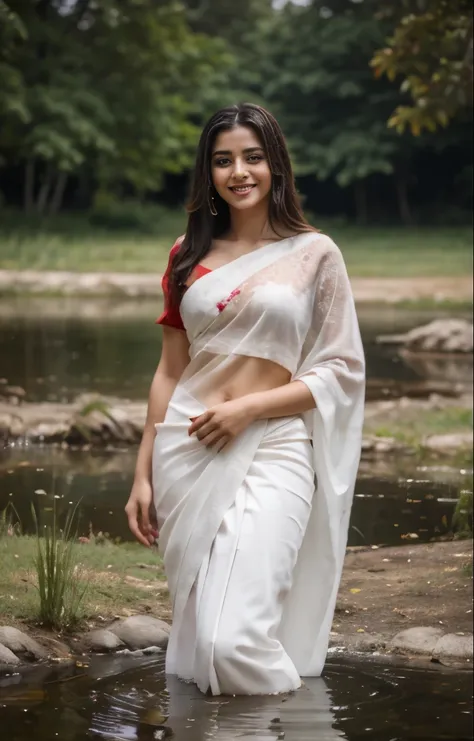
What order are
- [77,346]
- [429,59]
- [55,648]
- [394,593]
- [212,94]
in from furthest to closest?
[429,59]
[212,94]
[77,346]
[394,593]
[55,648]

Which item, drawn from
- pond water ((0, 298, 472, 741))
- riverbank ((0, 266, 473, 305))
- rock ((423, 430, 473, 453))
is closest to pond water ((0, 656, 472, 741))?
pond water ((0, 298, 472, 741))

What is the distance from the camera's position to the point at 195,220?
8.36 ft

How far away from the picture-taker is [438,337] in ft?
16.5

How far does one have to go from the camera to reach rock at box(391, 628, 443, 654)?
344 cm

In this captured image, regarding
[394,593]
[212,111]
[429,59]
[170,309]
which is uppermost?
[429,59]

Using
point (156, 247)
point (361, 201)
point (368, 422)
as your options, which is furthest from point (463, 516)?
point (156, 247)

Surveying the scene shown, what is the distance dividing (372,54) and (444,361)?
1194mm

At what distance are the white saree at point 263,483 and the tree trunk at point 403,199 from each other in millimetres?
2567

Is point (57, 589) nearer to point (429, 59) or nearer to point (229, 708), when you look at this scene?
point (229, 708)

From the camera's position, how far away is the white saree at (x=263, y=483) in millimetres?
2324

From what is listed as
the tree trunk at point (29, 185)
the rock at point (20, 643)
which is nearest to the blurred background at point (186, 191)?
the tree trunk at point (29, 185)

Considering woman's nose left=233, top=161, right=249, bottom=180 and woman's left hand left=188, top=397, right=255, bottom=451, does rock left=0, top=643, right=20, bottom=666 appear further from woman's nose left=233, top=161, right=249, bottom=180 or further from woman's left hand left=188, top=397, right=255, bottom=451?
woman's nose left=233, top=161, right=249, bottom=180

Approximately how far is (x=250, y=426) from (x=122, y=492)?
1.82 metres

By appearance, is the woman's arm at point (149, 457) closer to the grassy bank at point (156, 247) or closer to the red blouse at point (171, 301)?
the red blouse at point (171, 301)
